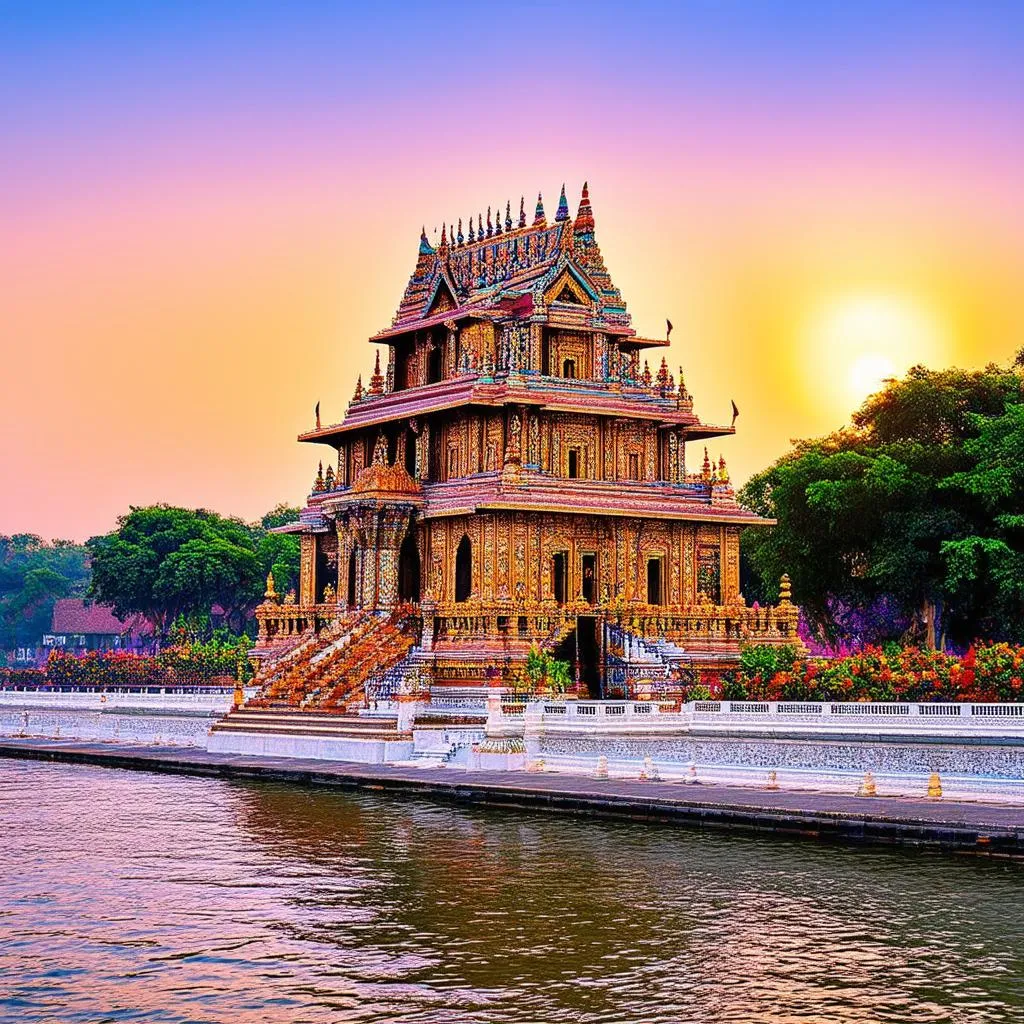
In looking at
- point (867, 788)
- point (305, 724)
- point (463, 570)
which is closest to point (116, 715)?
point (305, 724)

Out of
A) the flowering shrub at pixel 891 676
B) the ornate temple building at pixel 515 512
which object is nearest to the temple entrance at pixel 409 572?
the ornate temple building at pixel 515 512

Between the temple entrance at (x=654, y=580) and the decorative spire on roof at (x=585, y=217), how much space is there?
11914mm

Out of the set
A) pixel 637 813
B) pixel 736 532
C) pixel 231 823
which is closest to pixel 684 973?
pixel 637 813

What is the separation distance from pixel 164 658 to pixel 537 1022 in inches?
2127

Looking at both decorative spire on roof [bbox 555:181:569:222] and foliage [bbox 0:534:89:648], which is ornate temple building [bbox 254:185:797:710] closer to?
decorative spire on roof [bbox 555:181:569:222]

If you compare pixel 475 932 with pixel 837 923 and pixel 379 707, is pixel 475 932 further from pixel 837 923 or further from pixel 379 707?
pixel 379 707

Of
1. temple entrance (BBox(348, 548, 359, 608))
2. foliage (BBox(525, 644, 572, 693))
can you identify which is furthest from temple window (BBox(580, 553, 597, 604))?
temple entrance (BBox(348, 548, 359, 608))

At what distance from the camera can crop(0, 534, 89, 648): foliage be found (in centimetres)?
13775

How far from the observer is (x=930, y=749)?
30.4 metres

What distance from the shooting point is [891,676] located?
39375 mm

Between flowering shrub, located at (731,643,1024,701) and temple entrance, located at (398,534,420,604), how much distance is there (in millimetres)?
11965

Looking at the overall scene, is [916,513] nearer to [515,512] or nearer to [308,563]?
[515,512]

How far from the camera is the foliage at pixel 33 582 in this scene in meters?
138

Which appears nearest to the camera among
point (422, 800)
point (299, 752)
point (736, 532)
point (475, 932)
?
point (475, 932)
